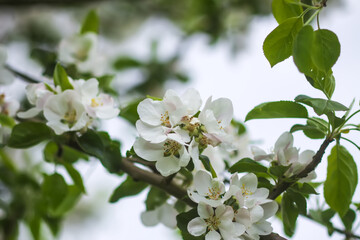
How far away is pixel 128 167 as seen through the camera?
67 cm

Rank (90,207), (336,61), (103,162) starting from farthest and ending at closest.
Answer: (90,207)
(103,162)
(336,61)

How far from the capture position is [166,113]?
56 cm

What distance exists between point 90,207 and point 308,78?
91.6 inches

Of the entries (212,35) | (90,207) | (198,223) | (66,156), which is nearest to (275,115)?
(198,223)

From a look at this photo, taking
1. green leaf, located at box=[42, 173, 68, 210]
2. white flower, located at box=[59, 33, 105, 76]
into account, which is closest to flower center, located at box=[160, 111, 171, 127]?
green leaf, located at box=[42, 173, 68, 210]

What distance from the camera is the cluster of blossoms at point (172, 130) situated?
54 centimetres

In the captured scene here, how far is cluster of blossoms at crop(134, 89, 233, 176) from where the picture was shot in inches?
21.1

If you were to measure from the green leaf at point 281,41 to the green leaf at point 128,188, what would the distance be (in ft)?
0.95

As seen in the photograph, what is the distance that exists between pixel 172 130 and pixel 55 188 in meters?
0.34

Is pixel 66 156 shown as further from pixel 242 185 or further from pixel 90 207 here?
pixel 90 207

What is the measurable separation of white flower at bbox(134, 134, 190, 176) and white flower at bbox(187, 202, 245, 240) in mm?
60

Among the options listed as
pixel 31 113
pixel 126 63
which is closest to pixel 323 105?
pixel 31 113

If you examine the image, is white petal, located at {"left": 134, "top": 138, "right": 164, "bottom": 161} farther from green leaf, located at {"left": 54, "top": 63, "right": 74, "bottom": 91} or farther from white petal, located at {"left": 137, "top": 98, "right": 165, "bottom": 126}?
green leaf, located at {"left": 54, "top": 63, "right": 74, "bottom": 91}

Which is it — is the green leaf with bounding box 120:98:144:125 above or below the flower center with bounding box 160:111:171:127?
below
